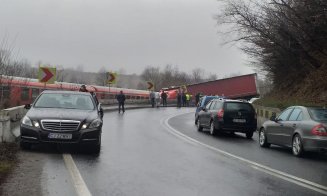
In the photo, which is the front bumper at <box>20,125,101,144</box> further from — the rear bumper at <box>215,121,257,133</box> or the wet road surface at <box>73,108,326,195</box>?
the rear bumper at <box>215,121,257,133</box>

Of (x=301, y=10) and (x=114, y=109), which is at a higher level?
(x=301, y=10)

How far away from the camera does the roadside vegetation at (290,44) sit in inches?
958

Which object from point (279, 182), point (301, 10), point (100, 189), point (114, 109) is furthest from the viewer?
point (114, 109)

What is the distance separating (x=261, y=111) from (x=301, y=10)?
17.3 ft

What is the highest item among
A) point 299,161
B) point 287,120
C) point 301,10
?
point 301,10

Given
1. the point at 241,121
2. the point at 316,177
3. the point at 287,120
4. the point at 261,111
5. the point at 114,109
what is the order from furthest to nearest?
the point at 114,109 → the point at 261,111 → the point at 241,121 → the point at 287,120 → the point at 316,177

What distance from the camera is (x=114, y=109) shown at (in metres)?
39.6

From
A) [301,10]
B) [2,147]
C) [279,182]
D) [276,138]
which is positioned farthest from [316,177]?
[301,10]

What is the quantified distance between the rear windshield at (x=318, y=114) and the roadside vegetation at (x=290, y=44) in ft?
28.8

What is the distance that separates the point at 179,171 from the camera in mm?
10055

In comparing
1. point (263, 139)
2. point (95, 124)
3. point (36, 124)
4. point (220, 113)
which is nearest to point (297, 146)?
point (263, 139)

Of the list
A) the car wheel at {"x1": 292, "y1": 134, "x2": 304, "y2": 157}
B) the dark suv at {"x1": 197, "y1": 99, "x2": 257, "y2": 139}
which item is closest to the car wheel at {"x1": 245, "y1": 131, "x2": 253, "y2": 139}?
the dark suv at {"x1": 197, "y1": 99, "x2": 257, "y2": 139}

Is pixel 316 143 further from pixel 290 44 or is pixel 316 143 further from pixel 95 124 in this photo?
pixel 290 44

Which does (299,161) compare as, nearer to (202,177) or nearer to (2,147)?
(202,177)
